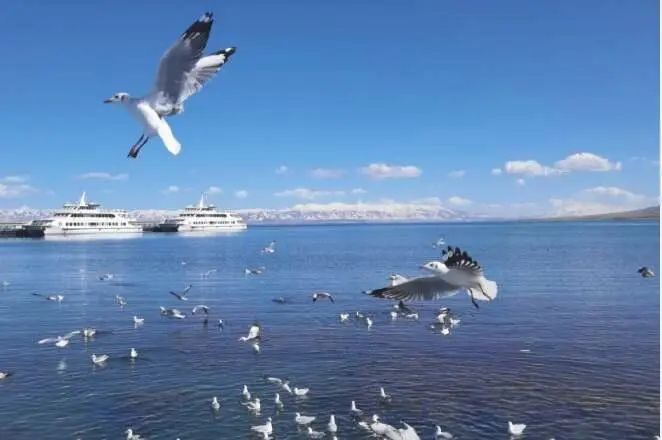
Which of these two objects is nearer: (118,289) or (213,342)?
(213,342)

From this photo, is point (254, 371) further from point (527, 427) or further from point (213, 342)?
point (527, 427)

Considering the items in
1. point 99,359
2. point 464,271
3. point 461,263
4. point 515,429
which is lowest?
point 515,429

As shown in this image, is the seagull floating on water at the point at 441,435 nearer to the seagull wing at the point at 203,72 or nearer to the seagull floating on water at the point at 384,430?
the seagull floating on water at the point at 384,430

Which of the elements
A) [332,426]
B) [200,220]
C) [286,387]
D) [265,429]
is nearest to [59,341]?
[286,387]

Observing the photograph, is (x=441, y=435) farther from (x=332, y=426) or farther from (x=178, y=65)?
(x=178, y=65)

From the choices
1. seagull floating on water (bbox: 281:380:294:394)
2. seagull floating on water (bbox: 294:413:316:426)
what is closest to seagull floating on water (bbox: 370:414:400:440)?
seagull floating on water (bbox: 294:413:316:426)

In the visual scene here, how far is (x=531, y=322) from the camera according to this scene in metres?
32.6

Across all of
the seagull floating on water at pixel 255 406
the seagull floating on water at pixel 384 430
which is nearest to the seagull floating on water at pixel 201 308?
the seagull floating on water at pixel 255 406

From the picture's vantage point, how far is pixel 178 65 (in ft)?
20.7

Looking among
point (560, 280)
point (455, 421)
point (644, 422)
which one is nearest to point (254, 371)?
point (455, 421)

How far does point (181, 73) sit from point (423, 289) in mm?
5641

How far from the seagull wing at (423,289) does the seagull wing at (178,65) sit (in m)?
5.12

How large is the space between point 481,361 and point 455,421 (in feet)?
22.5

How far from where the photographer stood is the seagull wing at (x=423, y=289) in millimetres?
10406
